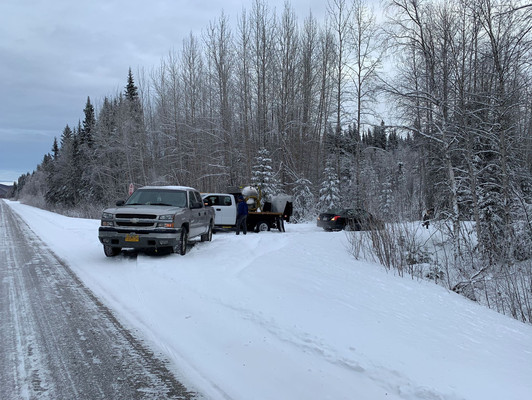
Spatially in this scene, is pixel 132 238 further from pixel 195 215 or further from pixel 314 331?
pixel 314 331

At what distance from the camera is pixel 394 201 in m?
9.58

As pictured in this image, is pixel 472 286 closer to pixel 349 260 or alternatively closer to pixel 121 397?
pixel 349 260

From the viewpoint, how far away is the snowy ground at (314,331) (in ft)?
11.2

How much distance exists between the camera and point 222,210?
56.6 ft

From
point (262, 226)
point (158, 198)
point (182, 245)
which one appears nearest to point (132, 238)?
point (182, 245)

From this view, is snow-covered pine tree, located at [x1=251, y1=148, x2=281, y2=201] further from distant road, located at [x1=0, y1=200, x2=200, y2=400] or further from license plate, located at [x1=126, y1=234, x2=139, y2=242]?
→ distant road, located at [x1=0, y1=200, x2=200, y2=400]

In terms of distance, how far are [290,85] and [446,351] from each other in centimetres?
2963

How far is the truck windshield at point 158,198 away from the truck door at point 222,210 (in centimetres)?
618

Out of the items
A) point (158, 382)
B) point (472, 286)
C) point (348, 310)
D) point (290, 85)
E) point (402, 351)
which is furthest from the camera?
point (290, 85)

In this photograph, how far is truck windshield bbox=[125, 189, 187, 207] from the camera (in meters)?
10.5

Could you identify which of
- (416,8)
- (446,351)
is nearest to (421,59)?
(416,8)

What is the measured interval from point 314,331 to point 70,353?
107 inches

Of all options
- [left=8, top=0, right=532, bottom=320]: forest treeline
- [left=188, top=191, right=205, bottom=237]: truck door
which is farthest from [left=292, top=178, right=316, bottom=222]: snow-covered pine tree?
[left=188, top=191, right=205, bottom=237]: truck door

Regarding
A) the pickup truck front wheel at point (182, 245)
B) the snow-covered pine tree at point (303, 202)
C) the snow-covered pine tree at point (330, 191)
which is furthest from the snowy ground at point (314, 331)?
the snow-covered pine tree at point (330, 191)
